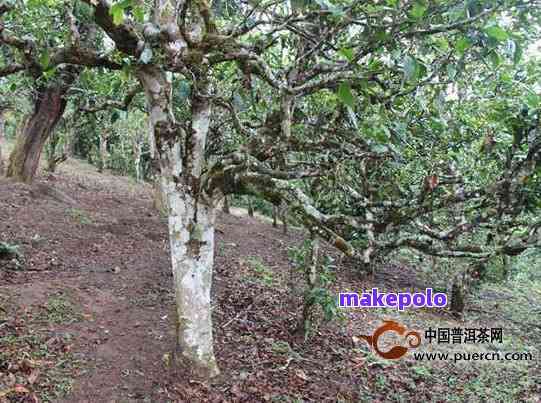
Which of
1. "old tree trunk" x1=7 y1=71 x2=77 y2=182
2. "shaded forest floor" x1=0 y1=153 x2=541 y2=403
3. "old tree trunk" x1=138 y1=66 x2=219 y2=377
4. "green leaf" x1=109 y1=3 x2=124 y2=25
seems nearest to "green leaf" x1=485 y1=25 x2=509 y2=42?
"green leaf" x1=109 y1=3 x2=124 y2=25

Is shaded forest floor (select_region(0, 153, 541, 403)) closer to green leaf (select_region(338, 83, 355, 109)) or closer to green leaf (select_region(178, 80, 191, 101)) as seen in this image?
green leaf (select_region(178, 80, 191, 101))

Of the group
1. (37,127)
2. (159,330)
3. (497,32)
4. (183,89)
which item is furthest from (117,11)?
(37,127)

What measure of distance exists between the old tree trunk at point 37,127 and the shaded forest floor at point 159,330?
23.6 inches

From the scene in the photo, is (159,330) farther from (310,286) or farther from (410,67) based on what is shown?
(410,67)

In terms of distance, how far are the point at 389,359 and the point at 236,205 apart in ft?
54.9

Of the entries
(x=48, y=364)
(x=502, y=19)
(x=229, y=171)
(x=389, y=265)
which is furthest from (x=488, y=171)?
(x=389, y=265)

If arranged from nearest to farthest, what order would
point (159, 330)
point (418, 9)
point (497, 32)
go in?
point (497, 32) → point (418, 9) → point (159, 330)

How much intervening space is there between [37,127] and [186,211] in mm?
7493

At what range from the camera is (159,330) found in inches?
215

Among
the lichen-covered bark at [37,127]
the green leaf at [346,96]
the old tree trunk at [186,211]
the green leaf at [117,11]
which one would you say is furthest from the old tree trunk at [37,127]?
the green leaf at [346,96]

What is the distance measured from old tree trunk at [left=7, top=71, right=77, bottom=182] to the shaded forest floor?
1.97 feet

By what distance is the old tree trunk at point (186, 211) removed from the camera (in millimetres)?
3938

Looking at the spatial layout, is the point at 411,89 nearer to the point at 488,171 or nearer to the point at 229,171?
the point at 229,171

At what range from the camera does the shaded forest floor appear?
432cm
